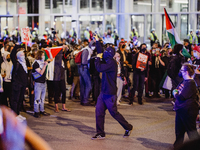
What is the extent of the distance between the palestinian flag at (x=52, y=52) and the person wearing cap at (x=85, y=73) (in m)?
1.42

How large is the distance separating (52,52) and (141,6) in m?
18.6

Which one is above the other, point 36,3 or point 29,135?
point 36,3

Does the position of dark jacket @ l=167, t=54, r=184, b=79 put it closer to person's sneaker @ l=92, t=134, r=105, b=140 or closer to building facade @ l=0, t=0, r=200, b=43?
person's sneaker @ l=92, t=134, r=105, b=140

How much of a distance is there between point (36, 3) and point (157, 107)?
71.9 feet

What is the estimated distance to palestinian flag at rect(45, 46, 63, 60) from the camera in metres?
10.0

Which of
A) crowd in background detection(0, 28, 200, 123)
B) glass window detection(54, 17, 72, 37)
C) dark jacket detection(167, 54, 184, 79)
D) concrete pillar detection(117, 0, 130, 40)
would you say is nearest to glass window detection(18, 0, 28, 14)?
glass window detection(54, 17, 72, 37)

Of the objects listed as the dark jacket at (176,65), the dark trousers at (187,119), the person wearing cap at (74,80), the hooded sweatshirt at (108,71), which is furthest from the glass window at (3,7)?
the dark trousers at (187,119)

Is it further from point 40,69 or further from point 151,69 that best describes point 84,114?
point 151,69

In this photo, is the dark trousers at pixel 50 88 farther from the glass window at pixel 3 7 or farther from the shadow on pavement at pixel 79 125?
the glass window at pixel 3 7

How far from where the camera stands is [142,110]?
10758mm

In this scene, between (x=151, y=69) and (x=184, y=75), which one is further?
(x=151, y=69)

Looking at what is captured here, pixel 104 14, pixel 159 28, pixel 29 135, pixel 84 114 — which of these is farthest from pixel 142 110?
pixel 104 14

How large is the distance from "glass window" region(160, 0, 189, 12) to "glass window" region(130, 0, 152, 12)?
1.02m

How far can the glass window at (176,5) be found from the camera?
26245 mm
